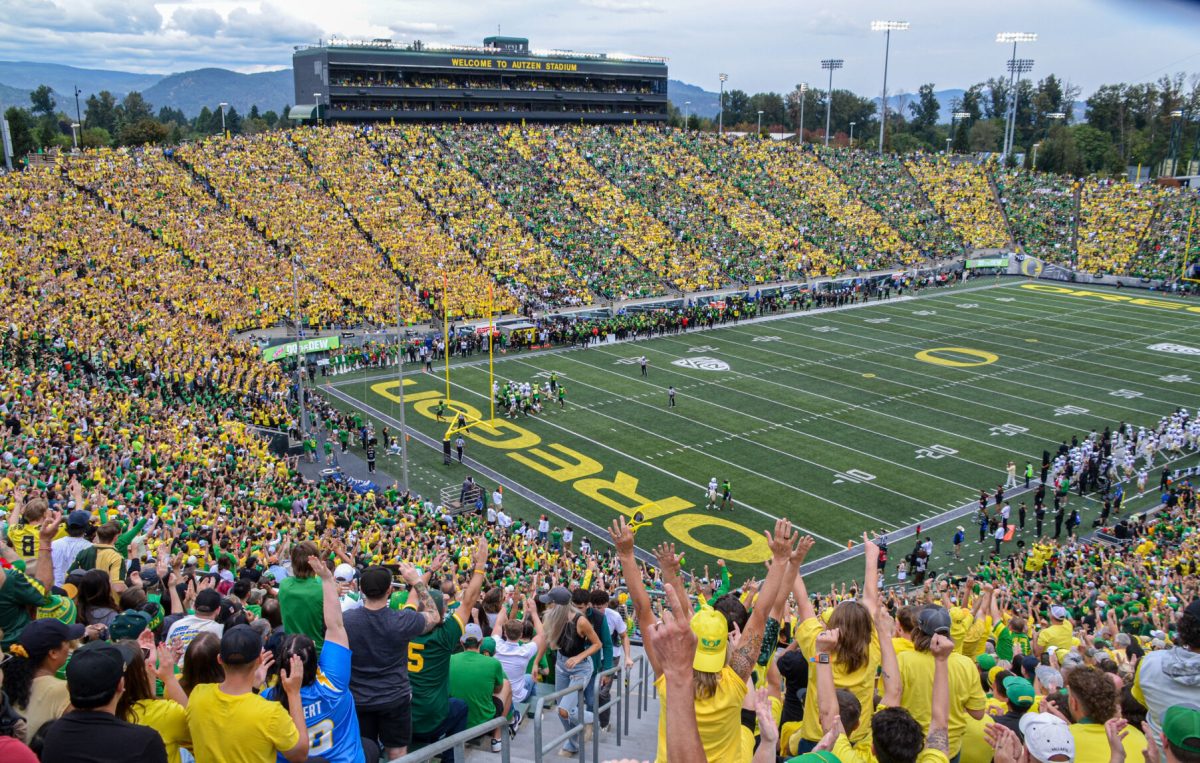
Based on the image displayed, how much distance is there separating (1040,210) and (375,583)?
67.9 meters

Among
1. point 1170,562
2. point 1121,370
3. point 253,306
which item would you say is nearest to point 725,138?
point 1121,370

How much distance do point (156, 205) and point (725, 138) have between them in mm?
40393

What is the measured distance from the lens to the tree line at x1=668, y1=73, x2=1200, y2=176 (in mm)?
80188

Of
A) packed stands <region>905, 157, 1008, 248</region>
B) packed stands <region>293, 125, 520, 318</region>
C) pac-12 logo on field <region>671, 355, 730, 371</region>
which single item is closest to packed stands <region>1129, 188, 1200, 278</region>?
packed stands <region>905, 157, 1008, 248</region>

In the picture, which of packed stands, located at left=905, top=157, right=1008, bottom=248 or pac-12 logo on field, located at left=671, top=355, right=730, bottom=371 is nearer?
pac-12 logo on field, located at left=671, top=355, right=730, bottom=371

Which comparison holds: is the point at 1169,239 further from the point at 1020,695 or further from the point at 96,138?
the point at 96,138

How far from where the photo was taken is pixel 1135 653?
7871mm

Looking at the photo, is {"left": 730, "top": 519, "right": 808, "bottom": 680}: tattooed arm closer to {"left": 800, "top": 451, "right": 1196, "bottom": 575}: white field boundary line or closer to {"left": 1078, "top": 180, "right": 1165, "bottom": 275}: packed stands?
{"left": 800, "top": 451, "right": 1196, "bottom": 575}: white field boundary line

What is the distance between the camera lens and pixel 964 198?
64.5 metres

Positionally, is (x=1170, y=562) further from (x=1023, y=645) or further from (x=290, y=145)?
(x=290, y=145)

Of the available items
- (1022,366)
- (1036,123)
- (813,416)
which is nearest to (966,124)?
(1036,123)

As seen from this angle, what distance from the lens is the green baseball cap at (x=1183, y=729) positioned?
3338 millimetres

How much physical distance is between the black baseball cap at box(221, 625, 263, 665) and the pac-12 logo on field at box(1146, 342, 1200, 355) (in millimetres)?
42646

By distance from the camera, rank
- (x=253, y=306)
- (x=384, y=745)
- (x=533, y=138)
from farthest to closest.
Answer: (x=533, y=138), (x=253, y=306), (x=384, y=745)
